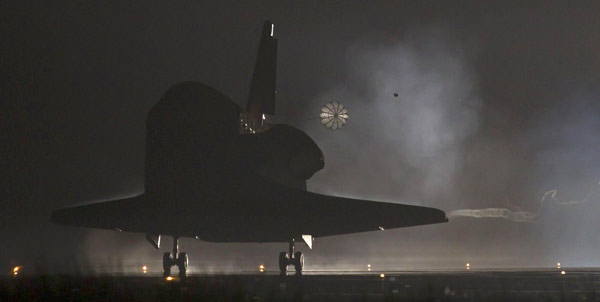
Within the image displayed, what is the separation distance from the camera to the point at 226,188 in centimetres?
2653

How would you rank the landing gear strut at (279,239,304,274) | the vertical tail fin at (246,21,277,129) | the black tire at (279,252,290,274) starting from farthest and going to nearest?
the vertical tail fin at (246,21,277,129), the black tire at (279,252,290,274), the landing gear strut at (279,239,304,274)

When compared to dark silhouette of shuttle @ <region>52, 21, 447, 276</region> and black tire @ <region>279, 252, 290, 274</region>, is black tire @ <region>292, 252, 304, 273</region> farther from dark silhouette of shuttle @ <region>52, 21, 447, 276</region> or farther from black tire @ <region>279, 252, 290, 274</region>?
dark silhouette of shuttle @ <region>52, 21, 447, 276</region>

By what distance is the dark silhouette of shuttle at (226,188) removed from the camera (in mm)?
26469

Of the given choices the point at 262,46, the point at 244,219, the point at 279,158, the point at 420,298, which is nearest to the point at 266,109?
the point at 262,46

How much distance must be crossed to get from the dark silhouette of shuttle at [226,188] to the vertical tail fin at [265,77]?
5.47 meters

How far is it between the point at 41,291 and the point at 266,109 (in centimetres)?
2127

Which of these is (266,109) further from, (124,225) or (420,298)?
(420,298)

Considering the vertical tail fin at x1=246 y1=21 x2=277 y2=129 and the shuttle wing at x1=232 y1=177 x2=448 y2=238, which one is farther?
the vertical tail fin at x1=246 y1=21 x2=277 y2=129

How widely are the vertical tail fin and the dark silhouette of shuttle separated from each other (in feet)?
17.9

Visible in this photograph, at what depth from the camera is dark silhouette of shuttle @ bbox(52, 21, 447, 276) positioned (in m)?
26.5

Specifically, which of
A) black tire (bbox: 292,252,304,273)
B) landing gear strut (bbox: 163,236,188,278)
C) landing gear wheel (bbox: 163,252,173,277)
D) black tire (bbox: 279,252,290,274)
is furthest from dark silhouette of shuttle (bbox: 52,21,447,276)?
black tire (bbox: 279,252,290,274)

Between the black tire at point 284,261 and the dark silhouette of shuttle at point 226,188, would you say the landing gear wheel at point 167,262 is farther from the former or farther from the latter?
the black tire at point 284,261

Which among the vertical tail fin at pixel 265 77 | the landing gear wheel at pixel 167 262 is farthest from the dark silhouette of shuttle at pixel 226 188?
the vertical tail fin at pixel 265 77

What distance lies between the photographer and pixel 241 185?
26.8 m
